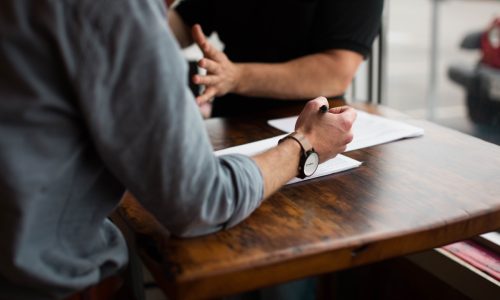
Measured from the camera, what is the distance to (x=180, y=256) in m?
0.76

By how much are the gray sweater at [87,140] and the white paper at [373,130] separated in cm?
50

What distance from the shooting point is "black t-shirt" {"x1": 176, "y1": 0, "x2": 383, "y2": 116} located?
1.50m

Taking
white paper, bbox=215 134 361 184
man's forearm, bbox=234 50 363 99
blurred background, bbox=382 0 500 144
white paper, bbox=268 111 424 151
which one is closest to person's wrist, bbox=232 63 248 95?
man's forearm, bbox=234 50 363 99

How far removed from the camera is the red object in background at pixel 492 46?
7.82 feet

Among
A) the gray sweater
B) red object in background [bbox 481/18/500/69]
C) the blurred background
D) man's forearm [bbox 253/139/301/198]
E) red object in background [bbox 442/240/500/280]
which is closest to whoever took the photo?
the gray sweater

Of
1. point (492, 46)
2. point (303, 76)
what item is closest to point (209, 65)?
point (303, 76)

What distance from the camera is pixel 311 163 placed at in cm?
94

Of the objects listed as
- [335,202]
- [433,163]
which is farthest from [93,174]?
[433,163]

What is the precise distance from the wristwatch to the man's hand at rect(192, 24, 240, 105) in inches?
16.3

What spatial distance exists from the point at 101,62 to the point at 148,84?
6cm

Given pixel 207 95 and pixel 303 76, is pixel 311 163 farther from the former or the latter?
pixel 303 76

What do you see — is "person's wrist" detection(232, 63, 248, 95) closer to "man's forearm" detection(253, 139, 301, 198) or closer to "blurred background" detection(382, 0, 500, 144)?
"man's forearm" detection(253, 139, 301, 198)

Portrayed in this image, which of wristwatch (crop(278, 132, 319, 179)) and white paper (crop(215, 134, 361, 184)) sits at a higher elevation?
wristwatch (crop(278, 132, 319, 179))

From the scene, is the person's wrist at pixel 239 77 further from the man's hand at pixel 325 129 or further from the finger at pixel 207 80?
the man's hand at pixel 325 129
